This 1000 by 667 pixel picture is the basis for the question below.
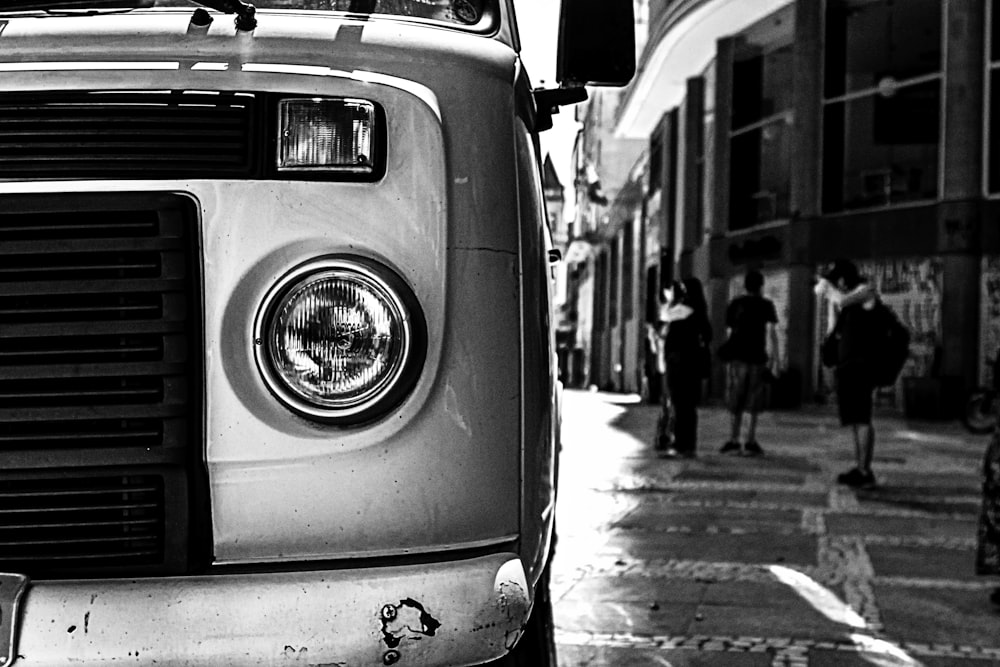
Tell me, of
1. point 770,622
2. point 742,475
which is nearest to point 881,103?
point 742,475

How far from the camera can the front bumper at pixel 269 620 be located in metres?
1.83

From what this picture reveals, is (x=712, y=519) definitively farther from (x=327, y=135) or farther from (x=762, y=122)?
(x=762, y=122)

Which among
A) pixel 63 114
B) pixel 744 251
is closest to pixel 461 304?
pixel 63 114

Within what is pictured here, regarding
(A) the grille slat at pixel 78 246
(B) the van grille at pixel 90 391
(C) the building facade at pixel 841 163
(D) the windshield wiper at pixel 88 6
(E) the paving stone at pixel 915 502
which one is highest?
(C) the building facade at pixel 841 163

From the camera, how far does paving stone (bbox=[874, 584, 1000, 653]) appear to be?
14.3 ft

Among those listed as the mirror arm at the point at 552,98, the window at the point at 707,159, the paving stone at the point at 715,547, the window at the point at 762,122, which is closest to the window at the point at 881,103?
the window at the point at 762,122

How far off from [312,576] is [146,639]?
0.28m

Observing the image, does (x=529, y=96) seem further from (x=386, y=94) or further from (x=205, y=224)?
(x=205, y=224)

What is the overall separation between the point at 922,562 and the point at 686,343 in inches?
211

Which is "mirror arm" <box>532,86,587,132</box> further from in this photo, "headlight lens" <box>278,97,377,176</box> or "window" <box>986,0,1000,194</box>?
"window" <box>986,0,1000,194</box>

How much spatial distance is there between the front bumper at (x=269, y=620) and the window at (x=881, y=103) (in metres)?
20.6

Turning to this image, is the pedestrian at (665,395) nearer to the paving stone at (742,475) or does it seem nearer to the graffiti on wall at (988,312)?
the paving stone at (742,475)

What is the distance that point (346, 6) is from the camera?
2406mm

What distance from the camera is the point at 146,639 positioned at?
1834 millimetres
